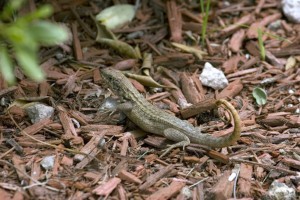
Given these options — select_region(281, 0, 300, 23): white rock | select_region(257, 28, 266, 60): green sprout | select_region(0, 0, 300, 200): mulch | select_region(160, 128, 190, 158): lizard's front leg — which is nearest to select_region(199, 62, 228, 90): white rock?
select_region(0, 0, 300, 200): mulch

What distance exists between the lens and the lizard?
4508 millimetres

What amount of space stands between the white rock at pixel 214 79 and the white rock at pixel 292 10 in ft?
5.33

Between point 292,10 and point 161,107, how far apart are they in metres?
2.45

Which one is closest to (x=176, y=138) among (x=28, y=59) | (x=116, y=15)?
(x=116, y=15)

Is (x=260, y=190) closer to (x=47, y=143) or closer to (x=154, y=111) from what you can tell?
(x=154, y=111)

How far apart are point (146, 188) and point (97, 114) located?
1179mm

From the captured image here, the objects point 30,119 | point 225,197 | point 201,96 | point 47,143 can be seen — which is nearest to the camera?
point 225,197

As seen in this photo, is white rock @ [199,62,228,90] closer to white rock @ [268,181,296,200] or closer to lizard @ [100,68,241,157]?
lizard @ [100,68,241,157]

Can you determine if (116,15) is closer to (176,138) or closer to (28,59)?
(176,138)

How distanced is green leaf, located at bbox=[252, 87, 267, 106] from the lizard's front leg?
3.52 ft

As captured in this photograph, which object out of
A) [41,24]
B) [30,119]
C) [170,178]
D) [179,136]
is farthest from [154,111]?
[41,24]

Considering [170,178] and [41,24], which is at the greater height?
[41,24]

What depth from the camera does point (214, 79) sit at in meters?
5.47

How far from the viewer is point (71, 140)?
449 cm
